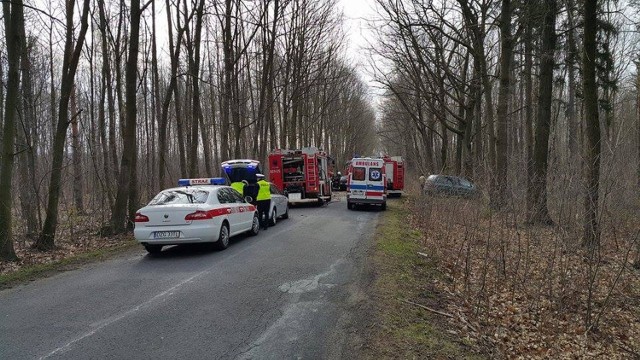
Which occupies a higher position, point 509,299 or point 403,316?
point 403,316

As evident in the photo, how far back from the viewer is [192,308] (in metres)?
5.98

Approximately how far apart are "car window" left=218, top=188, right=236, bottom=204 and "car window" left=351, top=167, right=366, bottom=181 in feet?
33.4

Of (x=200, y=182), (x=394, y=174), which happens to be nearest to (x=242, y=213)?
(x=200, y=182)

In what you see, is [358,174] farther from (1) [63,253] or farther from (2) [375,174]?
(1) [63,253]

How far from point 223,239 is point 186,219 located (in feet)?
4.01

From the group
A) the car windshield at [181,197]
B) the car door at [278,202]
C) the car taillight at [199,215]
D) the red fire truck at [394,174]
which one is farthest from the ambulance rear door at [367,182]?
the car taillight at [199,215]

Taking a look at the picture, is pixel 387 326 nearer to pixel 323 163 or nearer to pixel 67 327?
pixel 67 327

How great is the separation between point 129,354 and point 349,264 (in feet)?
16.4

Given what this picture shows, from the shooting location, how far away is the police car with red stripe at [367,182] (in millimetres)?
21094

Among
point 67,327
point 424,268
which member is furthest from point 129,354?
point 424,268

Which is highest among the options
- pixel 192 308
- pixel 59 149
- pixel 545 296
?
pixel 59 149

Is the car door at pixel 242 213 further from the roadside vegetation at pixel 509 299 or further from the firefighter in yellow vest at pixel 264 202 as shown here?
the roadside vegetation at pixel 509 299

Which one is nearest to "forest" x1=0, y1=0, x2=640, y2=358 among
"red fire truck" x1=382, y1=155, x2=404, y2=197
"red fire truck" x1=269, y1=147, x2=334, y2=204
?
"red fire truck" x1=269, y1=147, x2=334, y2=204

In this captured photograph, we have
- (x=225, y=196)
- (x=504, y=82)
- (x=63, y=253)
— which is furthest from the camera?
(x=504, y=82)
